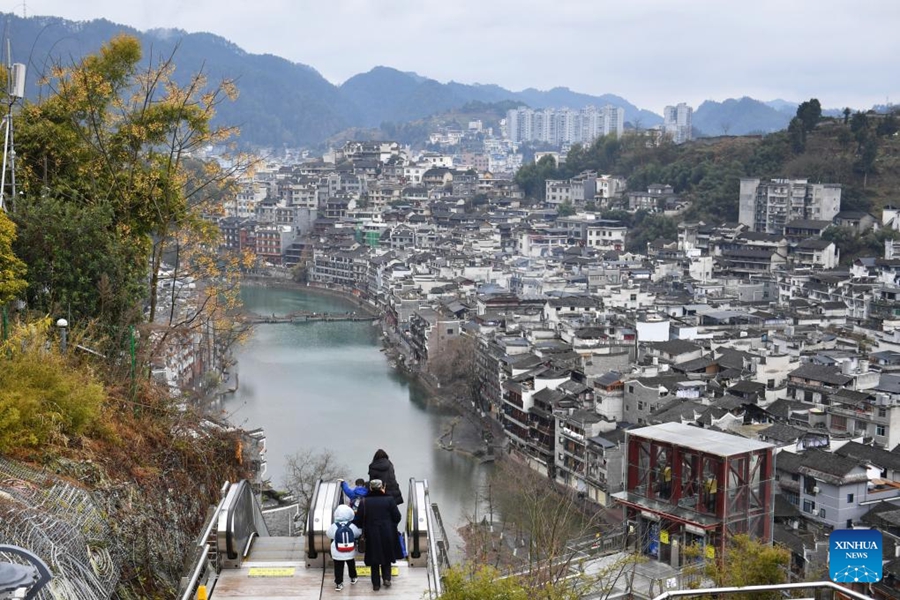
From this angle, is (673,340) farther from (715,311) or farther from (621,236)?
(621,236)

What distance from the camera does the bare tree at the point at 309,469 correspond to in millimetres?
6438

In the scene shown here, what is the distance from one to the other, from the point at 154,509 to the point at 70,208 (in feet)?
4.98

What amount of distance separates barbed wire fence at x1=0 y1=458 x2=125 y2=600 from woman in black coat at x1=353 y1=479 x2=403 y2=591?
52 centimetres

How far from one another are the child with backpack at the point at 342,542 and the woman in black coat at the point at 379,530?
3 centimetres

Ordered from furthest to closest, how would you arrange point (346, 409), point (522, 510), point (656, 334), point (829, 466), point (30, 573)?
point (656, 334) → point (346, 409) → point (522, 510) → point (829, 466) → point (30, 573)

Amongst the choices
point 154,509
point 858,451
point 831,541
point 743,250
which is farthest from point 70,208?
point 743,250

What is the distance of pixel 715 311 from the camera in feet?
41.2

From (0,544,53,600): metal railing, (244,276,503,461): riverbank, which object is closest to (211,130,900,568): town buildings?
(244,276,503,461): riverbank

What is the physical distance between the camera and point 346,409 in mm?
10328

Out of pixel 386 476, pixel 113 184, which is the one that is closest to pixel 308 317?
pixel 113 184

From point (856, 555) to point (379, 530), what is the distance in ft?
2.72

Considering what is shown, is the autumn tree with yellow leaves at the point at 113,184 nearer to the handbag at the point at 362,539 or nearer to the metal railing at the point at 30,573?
the handbag at the point at 362,539

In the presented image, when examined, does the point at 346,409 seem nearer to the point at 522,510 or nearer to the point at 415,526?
the point at 522,510

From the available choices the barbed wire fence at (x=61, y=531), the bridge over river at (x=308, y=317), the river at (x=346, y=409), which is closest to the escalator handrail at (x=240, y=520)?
the barbed wire fence at (x=61, y=531)
